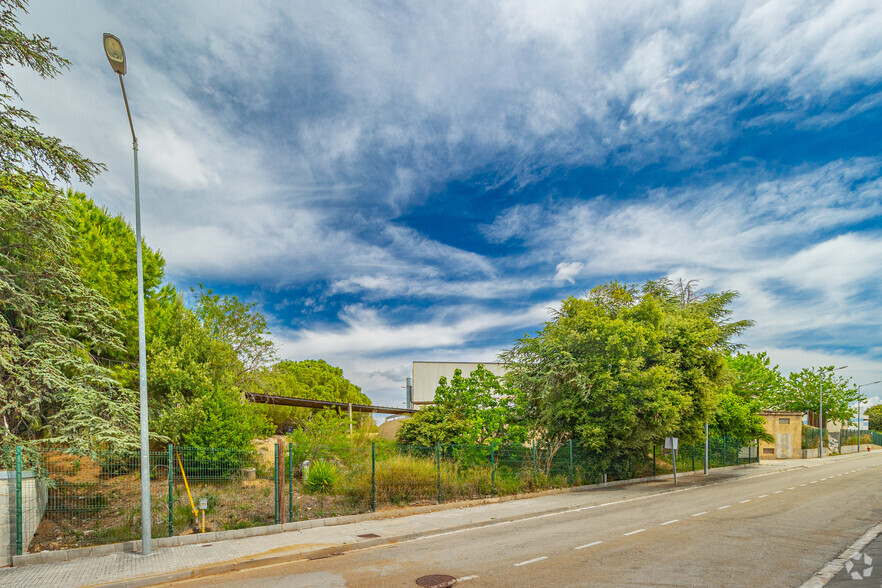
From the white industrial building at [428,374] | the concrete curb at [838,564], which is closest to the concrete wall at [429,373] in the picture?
the white industrial building at [428,374]

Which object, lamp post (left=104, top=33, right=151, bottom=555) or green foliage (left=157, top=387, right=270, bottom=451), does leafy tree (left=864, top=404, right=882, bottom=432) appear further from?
lamp post (left=104, top=33, right=151, bottom=555)

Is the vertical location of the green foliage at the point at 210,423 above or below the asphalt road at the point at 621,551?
above

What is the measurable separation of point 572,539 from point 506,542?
1497mm

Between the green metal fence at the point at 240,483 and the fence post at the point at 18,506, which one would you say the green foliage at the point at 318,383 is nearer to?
the green metal fence at the point at 240,483

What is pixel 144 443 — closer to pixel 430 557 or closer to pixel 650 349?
pixel 430 557

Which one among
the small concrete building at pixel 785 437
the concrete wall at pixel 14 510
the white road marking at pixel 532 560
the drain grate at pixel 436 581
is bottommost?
the small concrete building at pixel 785 437

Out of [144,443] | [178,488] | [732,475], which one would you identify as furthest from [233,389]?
[732,475]

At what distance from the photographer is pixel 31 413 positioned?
1434 cm

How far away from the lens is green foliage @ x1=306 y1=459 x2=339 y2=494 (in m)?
15.9

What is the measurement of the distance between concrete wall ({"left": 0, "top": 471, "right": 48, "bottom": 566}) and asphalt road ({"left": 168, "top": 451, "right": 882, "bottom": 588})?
3.89 meters

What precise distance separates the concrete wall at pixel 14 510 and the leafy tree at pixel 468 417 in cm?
1418

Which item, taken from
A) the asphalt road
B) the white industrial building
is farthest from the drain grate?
the white industrial building

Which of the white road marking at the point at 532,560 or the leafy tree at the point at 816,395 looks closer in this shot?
the white road marking at the point at 532,560

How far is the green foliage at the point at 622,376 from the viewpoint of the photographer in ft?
71.9
